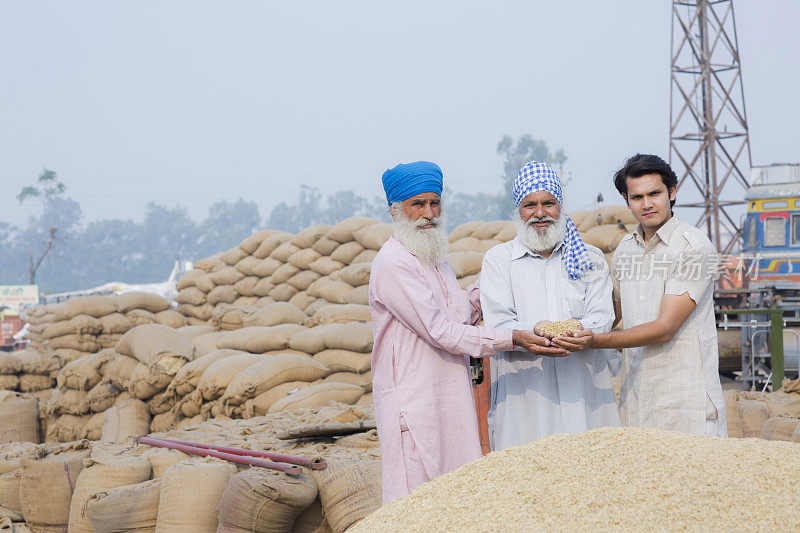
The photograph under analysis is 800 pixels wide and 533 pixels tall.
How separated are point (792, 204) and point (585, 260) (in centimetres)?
896

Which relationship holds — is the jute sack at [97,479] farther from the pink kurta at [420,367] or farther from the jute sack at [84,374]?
the jute sack at [84,374]

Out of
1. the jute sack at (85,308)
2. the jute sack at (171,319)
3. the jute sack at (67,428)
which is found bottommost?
the jute sack at (67,428)

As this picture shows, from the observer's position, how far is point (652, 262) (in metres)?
2.37

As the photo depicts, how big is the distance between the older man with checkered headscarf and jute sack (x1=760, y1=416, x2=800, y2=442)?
5.13 feet

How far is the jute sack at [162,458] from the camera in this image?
4.01 m

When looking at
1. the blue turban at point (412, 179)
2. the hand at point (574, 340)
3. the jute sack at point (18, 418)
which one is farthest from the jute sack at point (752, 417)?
the jute sack at point (18, 418)

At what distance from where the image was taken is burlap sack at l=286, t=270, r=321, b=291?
9.35 m

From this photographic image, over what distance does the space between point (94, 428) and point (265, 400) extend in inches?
79.8

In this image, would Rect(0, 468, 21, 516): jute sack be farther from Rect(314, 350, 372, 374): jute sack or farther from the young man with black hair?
the young man with black hair

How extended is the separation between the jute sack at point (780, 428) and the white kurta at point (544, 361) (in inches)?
61.5

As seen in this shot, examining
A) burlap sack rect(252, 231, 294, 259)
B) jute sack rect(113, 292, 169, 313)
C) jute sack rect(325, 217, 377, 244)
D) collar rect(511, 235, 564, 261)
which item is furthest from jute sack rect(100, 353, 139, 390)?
collar rect(511, 235, 564, 261)

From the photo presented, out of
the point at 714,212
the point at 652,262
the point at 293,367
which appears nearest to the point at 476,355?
the point at 652,262

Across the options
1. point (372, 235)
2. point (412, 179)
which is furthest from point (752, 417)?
point (372, 235)

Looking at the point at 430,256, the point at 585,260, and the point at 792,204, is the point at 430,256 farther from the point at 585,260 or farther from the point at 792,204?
the point at 792,204
